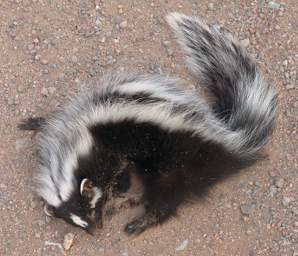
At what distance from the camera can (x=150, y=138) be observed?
4176 millimetres

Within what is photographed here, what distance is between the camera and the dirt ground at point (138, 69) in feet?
14.0

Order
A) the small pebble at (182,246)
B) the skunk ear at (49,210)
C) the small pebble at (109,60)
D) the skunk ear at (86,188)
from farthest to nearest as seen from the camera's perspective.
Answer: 1. the small pebble at (109,60)
2. the small pebble at (182,246)
3. the skunk ear at (49,210)
4. the skunk ear at (86,188)

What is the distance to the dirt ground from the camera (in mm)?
4270

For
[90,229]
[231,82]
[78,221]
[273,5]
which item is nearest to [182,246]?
[90,229]

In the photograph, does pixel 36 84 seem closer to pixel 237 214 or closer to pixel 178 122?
pixel 178 122

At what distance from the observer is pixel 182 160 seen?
414cm

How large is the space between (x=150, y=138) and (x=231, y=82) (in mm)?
787

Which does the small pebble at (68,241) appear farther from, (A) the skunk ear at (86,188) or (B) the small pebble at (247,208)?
(B) the small pebble at (247,208)

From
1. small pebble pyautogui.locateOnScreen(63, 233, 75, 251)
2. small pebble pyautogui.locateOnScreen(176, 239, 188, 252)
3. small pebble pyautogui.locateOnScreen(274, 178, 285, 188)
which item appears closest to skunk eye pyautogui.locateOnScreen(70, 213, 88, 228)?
small pebble pyautogui.locateOnScreen(63, 233, 75, 251)

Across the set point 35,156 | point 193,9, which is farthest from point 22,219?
point 193,9

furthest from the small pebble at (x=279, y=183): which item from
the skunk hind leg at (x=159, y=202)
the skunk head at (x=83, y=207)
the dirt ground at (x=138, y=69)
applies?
the skunk head at (x=83, y=207)

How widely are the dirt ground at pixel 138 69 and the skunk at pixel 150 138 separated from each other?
15 centimetres

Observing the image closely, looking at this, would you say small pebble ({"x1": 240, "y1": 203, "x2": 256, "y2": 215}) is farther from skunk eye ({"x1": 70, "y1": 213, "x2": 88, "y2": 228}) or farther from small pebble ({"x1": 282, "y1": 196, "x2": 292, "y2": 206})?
skunk eye ({"x1": 70, "y1": 213, "x2": 88, "y2": 228})

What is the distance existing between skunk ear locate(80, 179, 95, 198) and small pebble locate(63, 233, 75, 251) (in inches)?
17.6
